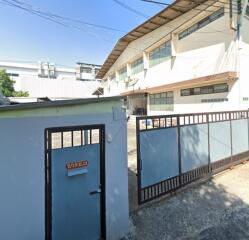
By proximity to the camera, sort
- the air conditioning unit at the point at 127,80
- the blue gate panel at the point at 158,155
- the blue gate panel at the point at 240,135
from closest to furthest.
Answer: the blue gate panel at the point at 158,155 → the blue gate panel at the point at 240,135 → the air conditioning unit at the point at 127,80

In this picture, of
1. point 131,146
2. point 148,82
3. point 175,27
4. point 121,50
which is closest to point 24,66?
point 121,50

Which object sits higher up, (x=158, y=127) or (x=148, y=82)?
(x=148, y=82)

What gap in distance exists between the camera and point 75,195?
3754 millimetres

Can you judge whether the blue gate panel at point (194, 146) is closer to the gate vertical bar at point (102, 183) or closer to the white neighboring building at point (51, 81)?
the gate vertical bar at point (102, 183)

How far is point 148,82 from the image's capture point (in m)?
23.0

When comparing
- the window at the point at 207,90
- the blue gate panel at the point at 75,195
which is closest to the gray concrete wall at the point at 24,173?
the blue gate panel at the point at 75,195

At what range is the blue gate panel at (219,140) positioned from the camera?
748 centimetres

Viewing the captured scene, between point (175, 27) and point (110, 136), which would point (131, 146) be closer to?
point (110, 136)

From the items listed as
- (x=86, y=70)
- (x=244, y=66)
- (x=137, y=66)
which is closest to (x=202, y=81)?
(x=244, y=66)

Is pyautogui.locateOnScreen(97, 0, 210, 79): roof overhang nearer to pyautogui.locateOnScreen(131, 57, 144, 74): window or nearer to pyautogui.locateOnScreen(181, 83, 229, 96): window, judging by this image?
pyautogui.locateOnScreen(131, 57, 144, 74): window

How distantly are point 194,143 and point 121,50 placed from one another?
23987 mm

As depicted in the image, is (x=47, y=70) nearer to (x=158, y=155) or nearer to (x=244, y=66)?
(x=244, y=66)

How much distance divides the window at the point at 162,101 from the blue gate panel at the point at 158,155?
44.0 ft

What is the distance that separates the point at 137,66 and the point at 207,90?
12435mm
